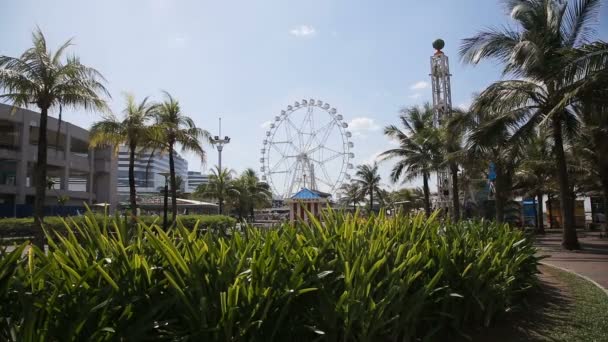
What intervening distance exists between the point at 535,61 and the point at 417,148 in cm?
1618

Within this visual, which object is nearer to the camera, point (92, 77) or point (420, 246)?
point (420, 246)

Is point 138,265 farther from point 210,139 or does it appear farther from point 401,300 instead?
point 210,139

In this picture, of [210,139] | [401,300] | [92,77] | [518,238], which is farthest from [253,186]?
[401,300]

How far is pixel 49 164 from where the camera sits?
1597 inches

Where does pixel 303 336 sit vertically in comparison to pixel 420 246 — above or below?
below

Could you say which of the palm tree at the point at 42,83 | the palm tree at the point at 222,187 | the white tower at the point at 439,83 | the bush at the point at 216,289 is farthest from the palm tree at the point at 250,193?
the bush at the point at 216,289

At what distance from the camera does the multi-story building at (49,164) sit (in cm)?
3703

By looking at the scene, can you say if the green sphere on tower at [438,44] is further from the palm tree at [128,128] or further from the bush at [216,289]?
the bush at [216,289]

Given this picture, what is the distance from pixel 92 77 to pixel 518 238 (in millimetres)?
14373

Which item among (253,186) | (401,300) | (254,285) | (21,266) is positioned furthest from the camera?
(253,186)

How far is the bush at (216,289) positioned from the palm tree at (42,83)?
44.6 ft

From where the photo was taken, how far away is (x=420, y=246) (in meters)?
5.30

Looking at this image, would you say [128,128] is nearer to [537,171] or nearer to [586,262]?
[586,262]

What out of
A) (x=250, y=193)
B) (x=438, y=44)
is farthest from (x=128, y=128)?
(x=250, y=193)
